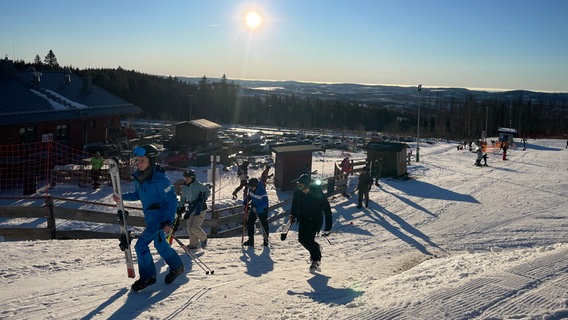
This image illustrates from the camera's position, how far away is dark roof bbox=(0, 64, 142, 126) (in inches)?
1051

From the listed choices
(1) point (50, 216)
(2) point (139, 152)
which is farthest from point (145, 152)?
(1) point (50, 216)

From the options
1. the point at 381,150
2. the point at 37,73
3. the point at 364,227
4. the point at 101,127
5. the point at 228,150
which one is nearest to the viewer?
the point at 364,227

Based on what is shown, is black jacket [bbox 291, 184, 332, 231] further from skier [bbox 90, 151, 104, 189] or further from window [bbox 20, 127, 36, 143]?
window [bbox 20, 127, 36, 143]

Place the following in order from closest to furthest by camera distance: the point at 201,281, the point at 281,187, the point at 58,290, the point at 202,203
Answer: the point at 58,290
the point at 201,281
the point at 202,203
the point at 281,187

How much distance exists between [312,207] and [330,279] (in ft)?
4.33

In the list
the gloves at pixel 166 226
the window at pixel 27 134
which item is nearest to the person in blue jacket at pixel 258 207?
the gloves at pixel 166 226

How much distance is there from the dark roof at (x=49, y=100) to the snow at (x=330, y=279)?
14.0 m

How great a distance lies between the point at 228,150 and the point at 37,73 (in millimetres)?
15567

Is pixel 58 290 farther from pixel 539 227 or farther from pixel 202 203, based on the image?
pixel 539 227

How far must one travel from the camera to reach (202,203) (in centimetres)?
938

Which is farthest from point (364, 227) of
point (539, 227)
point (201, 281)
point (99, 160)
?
point (99, 160)

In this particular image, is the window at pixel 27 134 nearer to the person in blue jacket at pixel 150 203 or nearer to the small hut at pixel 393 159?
the small hut at pixel 393 159

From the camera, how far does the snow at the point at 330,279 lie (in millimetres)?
5891

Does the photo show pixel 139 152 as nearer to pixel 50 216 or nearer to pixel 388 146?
pixel 50 216
